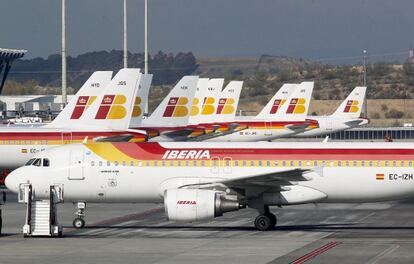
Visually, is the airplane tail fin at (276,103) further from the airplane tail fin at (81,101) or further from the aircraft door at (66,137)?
the aircraft door at (66,137)

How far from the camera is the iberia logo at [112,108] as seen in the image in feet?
212

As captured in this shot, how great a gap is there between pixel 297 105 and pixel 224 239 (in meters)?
66.3

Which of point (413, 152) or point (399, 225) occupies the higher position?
point (413, 152)

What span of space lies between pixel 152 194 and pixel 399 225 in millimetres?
10459

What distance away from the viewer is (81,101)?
217 ft

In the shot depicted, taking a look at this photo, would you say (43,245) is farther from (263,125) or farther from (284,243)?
(263,125)

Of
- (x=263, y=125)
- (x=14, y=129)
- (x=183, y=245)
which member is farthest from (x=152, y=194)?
(x=263, y=125)

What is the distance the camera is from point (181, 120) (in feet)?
245

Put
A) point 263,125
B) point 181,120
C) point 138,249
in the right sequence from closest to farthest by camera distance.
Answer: point 138,249 → point 181,120 → point 263,125

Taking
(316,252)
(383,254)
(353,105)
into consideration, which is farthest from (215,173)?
(353,105)

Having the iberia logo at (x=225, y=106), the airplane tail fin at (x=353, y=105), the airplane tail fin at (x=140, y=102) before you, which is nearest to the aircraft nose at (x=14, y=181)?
the airplane tail fin at (x=140, y=102)

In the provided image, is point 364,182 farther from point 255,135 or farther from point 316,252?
point 255,135

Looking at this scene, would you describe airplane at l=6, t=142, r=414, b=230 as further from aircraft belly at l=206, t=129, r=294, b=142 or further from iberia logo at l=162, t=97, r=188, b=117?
aircraft belly at l=206, t=129, r=294, b=142

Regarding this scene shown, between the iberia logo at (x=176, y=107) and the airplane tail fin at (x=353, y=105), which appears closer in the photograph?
the iberia logo at (x=176, y=107)
